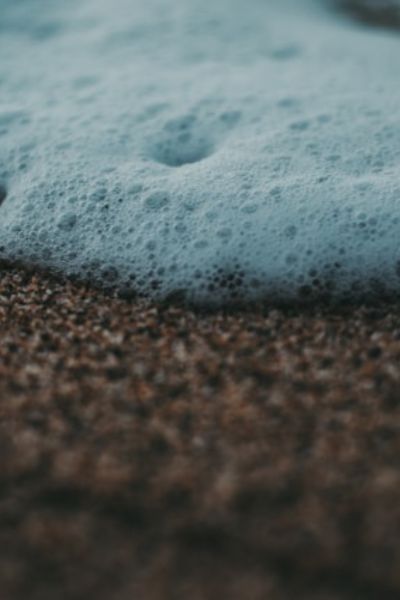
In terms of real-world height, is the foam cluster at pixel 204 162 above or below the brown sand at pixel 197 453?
above

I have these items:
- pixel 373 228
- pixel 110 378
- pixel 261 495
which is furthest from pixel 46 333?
pixel 373 228

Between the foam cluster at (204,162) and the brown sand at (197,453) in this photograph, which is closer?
the brown sand at (197,453)

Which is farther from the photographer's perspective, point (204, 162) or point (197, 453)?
point (204, 162)

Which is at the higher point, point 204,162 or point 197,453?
point 204,162

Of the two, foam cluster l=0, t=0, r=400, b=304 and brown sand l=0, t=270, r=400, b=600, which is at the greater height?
foam cluster l=0, t=0, r=400, b=304

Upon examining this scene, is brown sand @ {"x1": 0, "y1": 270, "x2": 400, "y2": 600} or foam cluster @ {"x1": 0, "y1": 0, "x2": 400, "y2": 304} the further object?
foam cluster @ {"x1": 0, "y1": 0, "x2": 400, "y2": 304}
